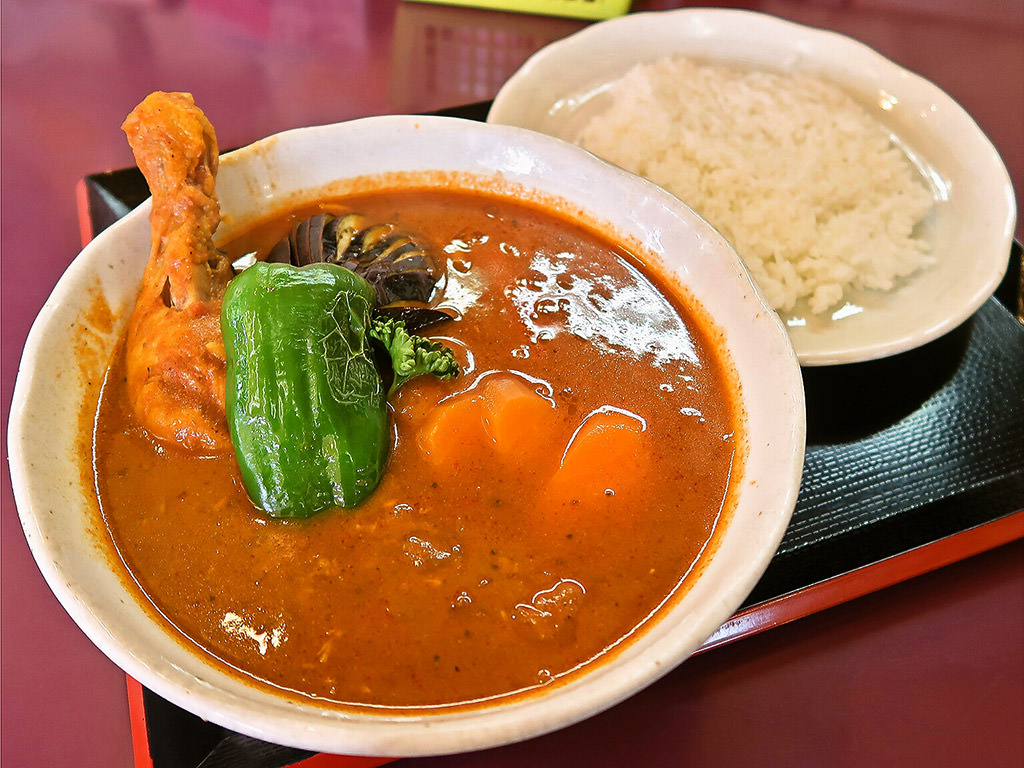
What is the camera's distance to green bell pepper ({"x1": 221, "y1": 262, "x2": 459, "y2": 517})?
1.59 m

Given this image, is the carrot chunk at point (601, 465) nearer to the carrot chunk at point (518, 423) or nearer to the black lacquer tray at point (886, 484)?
the carrot chunk at point (518, 423)

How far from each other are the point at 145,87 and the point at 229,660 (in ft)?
9.53

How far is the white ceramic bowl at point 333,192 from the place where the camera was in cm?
125

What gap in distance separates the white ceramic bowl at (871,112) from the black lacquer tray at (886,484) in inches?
6.3

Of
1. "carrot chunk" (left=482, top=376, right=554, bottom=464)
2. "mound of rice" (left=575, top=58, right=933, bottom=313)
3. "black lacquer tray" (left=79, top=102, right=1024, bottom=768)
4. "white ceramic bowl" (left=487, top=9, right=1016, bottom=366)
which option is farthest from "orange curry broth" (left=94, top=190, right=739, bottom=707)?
"mound of rice" (left=575, top=58, right=933, bottom=313)

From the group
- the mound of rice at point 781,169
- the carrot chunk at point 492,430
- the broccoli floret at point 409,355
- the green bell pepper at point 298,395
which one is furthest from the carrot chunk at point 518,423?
the mound of rice at point 781,169

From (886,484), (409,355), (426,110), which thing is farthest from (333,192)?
(886,484)

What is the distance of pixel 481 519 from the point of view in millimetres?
1649

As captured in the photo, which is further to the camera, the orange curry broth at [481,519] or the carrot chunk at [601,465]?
the carrot chunk at [601,465]

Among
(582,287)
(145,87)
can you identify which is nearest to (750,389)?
(582,287)

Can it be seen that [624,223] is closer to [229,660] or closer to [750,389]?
[750,389]

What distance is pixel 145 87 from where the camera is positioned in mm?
3393

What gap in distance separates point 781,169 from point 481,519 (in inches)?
75.0

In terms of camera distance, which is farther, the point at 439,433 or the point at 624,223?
the point at 624,223
